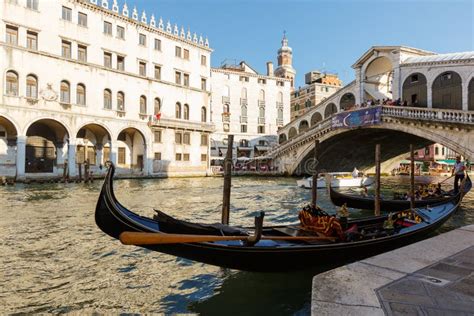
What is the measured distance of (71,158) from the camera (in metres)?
19.5

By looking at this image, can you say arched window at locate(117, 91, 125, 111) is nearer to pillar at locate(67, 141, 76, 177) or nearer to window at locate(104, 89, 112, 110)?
window at locate(104, 89, 112, 110)

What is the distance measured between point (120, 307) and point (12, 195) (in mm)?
10986

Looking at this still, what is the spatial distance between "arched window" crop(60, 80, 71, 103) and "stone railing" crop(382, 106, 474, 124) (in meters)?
16.8

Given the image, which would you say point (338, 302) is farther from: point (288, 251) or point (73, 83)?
point (73, 83)

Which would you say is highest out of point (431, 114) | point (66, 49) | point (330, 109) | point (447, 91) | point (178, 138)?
point (66, 49)

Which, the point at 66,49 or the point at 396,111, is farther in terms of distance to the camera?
the point at 66,49

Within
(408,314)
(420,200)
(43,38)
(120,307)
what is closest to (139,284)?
(120,307)

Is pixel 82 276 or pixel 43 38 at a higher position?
pixel 43 38

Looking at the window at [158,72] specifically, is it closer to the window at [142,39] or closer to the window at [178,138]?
the window at [142,39]

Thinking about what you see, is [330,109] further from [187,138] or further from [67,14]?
[67,14]

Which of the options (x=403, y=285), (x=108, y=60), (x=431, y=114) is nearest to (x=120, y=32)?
(x=108, y=60)

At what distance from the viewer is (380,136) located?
823 inches

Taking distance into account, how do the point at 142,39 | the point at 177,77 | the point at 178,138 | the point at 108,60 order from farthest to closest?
the point at 177,77 → the point at 178,138 → the point at 142,39 → the point at 108,60

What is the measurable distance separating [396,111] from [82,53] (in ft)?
57.2
